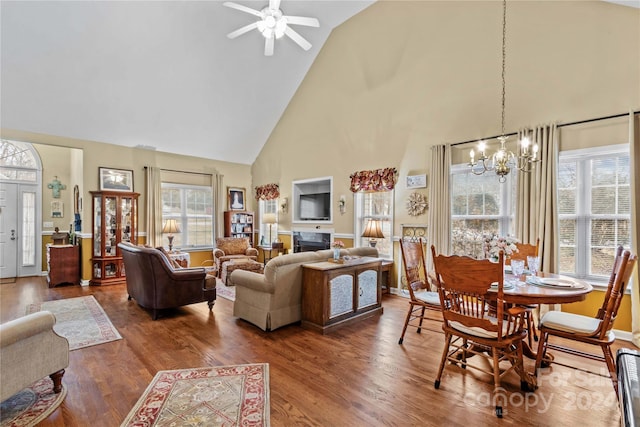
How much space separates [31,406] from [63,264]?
496cm

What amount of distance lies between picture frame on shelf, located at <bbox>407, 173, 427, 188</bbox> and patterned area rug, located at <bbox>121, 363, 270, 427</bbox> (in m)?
3.79

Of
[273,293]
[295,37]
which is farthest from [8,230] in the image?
[295,37]

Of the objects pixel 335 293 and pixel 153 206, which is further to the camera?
pixel 153 206

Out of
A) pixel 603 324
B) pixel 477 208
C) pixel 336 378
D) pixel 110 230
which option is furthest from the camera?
pixel 110 230

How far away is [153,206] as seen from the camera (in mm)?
6961

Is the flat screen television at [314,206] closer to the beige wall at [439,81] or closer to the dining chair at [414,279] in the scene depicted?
the beige wall at [439,81]

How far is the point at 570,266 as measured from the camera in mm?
3971

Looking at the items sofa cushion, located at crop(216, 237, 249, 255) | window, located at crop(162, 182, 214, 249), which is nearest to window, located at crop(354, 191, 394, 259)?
sofa cushion, located at crop(216, 237, 249, 255)

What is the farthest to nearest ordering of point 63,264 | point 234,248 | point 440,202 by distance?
1. point 234,248
2. point 63,264
3. point 440,202

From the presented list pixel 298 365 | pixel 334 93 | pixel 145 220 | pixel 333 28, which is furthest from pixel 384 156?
pixel 145 220

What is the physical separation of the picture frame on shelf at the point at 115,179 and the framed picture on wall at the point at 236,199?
2319 millimetres

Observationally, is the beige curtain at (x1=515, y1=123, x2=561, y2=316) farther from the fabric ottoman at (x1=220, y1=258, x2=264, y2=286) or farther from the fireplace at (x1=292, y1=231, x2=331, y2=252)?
the fabric ottoman at (x1=220, y1=258, x2=264, y2=286)

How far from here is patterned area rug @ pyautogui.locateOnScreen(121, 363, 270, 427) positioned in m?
2.08

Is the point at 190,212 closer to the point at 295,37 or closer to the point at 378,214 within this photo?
the point at 378,214
